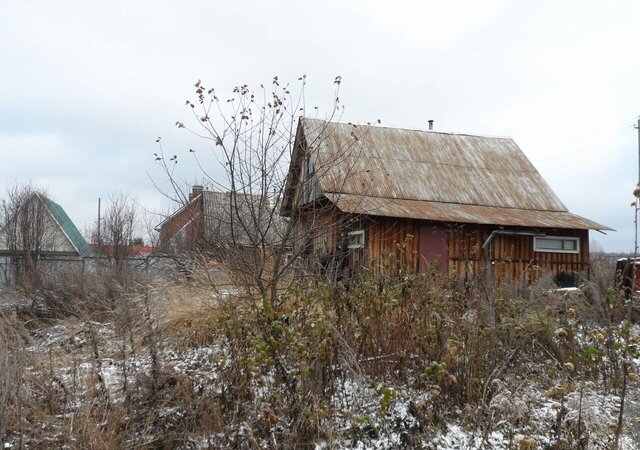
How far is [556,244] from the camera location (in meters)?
16.2

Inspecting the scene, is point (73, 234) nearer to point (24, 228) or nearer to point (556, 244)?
point (24, 228)

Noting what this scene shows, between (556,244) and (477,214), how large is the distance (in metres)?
2.77

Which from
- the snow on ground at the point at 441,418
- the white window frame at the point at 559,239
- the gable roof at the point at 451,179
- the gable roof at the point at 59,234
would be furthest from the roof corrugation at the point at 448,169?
the gable roof at the point at 59,234

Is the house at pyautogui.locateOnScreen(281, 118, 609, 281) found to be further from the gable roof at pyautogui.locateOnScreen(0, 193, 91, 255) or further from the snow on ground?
the gable roof at pyautogui.locateOnScreen(0, 193, 91, 255)

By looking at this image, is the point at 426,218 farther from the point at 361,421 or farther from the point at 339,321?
the point at 361,421

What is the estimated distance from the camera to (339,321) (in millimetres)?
5328

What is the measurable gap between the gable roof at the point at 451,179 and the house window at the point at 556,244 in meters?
0.56

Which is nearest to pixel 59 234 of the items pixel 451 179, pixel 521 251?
pixel 451 179

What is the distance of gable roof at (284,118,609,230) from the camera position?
14938mm

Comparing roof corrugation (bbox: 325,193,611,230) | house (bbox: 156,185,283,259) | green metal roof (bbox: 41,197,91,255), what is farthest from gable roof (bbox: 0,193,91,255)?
house (bbox: 156,185,283,259)

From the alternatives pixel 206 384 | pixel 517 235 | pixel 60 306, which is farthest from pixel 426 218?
pixel 206 384

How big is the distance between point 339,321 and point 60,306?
7186 millimetres

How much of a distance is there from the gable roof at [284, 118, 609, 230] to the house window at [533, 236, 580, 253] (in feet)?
1.85

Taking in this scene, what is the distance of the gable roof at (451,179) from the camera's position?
14.9 meters
